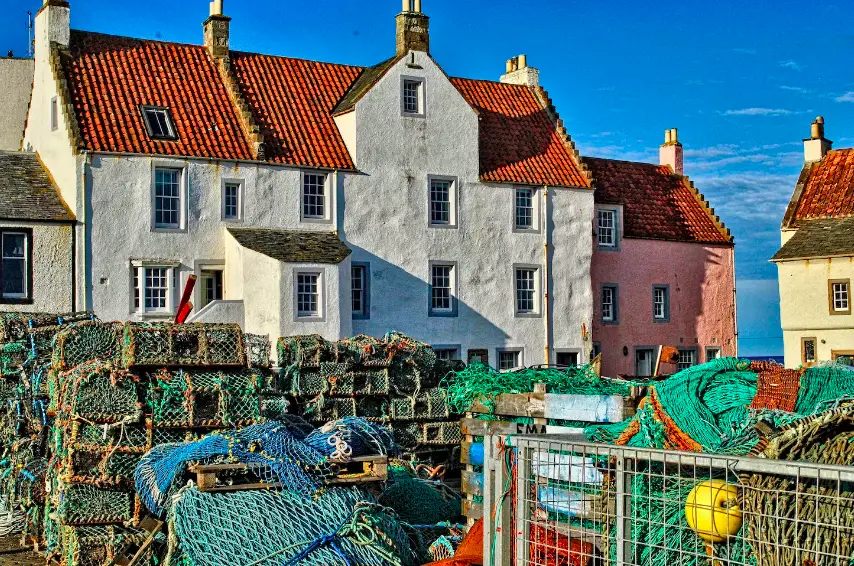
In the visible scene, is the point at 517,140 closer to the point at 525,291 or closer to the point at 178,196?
the point at 525,291

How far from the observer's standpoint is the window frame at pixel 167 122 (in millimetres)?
27016

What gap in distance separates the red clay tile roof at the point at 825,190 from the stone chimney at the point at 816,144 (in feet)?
1.11

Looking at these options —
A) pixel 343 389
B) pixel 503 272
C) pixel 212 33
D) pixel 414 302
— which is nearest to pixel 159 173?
pixel 212 33

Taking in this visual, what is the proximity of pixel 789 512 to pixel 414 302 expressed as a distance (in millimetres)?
25390

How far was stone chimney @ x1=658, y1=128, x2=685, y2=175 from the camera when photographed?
40562 millimetres

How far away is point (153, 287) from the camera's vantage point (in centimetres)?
2662

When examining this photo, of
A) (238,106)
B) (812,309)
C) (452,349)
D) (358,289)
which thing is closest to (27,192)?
(238,106)

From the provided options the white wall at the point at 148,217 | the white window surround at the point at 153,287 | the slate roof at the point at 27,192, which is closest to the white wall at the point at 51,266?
the slate roof at the point at 27,192

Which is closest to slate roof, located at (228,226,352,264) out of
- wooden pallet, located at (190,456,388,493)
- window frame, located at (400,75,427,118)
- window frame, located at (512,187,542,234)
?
window frame, located at (400,75,427,118)

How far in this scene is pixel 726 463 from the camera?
5074 mm

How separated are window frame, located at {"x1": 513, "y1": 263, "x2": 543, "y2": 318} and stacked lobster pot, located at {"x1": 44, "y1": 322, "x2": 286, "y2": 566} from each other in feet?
68.4

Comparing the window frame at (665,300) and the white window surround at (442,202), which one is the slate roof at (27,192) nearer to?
the white window surround at (442,202)

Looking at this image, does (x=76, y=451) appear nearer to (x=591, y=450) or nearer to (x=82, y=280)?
(x=591, y=450)

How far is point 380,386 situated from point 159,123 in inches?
569
